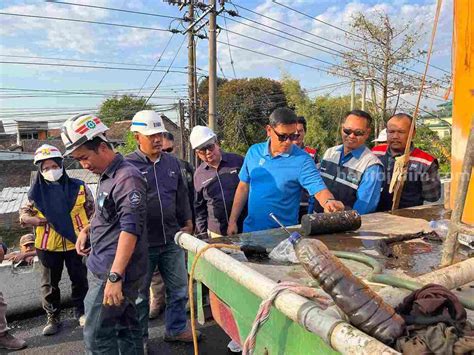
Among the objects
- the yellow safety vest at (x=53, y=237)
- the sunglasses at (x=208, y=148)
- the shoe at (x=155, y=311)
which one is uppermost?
the sunglasses at (x=208, y=148)

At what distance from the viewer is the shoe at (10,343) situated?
3389 millimetres

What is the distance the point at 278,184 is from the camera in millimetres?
2998

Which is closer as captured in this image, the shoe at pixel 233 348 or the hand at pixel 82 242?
the hand at pixel 82 242

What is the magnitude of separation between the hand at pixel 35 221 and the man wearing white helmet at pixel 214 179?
146 cm

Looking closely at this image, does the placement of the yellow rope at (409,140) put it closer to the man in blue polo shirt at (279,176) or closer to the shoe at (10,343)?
the man in blue polo shirt at (279,176)

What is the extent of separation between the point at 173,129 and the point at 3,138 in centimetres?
2298

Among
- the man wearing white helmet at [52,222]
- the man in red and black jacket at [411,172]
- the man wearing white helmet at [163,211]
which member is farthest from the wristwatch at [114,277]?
the man in red and black jacket at [411,172]

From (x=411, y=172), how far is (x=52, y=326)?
3.55 metres

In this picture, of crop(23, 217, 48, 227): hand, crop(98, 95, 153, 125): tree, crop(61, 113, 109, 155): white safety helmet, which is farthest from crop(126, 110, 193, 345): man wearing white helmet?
crop(98, 95, 153, 125): tree

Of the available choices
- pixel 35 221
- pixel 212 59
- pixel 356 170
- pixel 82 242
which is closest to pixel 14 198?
pixel 212 59

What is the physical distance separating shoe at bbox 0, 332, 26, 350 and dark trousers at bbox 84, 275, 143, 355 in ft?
4.54

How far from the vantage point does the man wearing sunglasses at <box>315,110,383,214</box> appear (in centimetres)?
314

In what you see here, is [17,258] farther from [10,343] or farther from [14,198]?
[14,198]

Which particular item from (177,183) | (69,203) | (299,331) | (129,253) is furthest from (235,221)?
(299,331)
